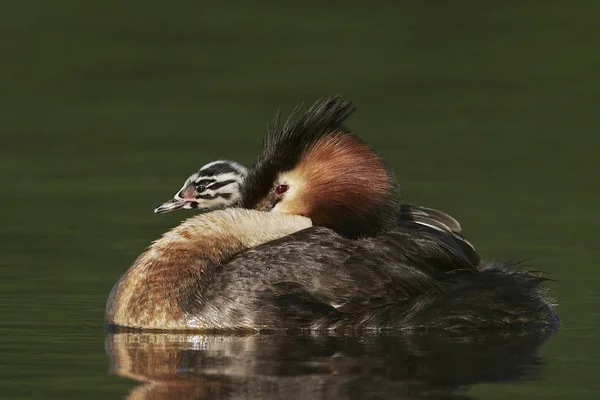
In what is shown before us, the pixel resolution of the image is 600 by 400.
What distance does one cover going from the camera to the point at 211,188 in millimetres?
13273

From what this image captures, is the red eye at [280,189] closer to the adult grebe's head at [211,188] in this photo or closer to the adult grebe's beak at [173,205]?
the adult grebe's head at [211,188]

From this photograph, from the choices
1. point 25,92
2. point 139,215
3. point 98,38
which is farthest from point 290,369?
point 98,38

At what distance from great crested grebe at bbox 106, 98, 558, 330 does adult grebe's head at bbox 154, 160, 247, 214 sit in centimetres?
137

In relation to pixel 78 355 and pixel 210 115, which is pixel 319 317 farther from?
pixel 210 115

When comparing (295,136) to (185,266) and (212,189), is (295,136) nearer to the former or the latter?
(185,266)

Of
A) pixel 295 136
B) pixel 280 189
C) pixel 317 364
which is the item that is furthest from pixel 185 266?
pixel 317 364

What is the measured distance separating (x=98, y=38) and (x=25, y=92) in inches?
144

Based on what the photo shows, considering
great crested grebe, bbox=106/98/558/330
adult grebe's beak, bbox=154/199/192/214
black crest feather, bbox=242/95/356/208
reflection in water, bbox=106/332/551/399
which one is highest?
black crest feather, bbox=242/95/356/208

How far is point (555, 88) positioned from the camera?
→ 2120cm

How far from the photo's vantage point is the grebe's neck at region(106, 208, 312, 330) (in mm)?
11289

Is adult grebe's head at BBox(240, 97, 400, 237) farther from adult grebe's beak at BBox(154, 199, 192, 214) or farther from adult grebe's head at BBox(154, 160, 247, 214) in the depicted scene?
adult grebe's beak at BBox(154, 199, 192, 214)

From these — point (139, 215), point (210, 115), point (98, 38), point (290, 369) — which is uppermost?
point (98, 38)

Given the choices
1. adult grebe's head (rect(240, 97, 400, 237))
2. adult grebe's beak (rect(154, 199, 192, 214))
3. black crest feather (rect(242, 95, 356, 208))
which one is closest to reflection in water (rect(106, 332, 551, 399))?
adult grebe's head (rect(240, 97, 400, 237))

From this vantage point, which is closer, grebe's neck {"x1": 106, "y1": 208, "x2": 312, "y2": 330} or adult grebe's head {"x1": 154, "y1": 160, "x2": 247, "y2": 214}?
grebe's neck {"x1": 106, "y1": 208, "x2": 312, "y2": 330}
